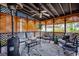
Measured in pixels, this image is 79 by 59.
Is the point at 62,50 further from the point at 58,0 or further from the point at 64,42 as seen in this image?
the point at 58,0

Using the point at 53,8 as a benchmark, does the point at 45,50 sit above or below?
below

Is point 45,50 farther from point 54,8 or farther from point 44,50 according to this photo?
point 54,8

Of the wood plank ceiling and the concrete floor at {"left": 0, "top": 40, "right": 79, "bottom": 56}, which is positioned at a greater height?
the wood plank ceiling

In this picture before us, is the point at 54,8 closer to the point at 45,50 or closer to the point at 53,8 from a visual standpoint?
the point at 53,8

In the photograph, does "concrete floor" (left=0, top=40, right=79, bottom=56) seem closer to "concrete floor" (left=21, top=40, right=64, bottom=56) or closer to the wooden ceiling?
"concrete floor" (left=21, top=40, right=64, bottom=56)

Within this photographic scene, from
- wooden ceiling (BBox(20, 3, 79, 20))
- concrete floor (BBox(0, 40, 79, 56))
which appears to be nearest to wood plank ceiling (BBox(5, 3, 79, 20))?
wooden ceiling (BBox(20, 3, 79, 20))

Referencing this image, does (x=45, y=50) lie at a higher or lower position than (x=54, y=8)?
lower

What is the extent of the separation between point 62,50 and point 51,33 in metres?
0.51

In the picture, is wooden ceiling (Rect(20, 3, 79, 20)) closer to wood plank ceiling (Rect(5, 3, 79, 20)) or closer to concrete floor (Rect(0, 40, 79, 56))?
wood plank ceiling (Rect(5, 3, 79, 20))

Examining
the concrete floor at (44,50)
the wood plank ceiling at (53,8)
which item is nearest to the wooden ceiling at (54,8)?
the wood plank ceiling at (53,8)

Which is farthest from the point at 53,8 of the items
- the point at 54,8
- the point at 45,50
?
the point at 45,50

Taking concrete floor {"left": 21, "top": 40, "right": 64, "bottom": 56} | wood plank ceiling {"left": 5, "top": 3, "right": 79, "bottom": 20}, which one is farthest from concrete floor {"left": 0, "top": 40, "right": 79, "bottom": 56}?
wood plank ceiling {"left": 5, "top": 3, "right": 79, "bottom": 20}

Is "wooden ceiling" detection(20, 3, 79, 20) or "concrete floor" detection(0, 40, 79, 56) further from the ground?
"wooden ceiling" detection(20, 3, 79, 20)

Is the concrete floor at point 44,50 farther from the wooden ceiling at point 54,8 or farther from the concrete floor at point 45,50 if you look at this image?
the wooden ceiling at point 54,8
